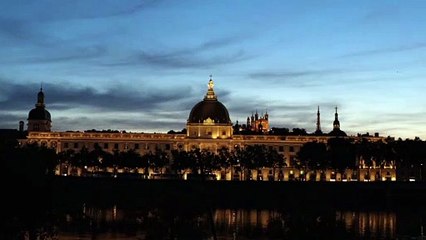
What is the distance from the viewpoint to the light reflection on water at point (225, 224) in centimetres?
4688

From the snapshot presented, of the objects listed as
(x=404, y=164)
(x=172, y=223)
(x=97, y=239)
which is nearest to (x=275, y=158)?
(x=404, y=164)

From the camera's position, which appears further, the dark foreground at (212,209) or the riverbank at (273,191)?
the riverbank at (273,191)

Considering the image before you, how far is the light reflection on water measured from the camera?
46.9 meters

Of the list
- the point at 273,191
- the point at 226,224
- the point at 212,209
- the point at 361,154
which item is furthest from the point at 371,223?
the point at 361,154

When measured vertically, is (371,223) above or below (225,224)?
above

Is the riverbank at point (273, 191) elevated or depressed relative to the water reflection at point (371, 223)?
elevated

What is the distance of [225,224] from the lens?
9162cm

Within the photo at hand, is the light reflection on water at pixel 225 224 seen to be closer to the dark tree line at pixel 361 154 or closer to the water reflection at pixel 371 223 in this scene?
the water reflection at pixel 371 223

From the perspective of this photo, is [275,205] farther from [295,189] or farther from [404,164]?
[404,164]

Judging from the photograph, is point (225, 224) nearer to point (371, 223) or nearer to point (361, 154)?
point (371, 223)

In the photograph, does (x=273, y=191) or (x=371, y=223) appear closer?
(x=371, y=223)

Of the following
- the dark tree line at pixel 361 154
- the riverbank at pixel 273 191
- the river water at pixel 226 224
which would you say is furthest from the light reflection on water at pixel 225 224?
the dark tree line at pixel 361 154

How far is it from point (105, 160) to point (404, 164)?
63599 mm

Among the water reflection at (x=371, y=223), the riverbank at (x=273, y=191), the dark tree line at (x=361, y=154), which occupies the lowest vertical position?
the water reflection at (x=371, y=223)
